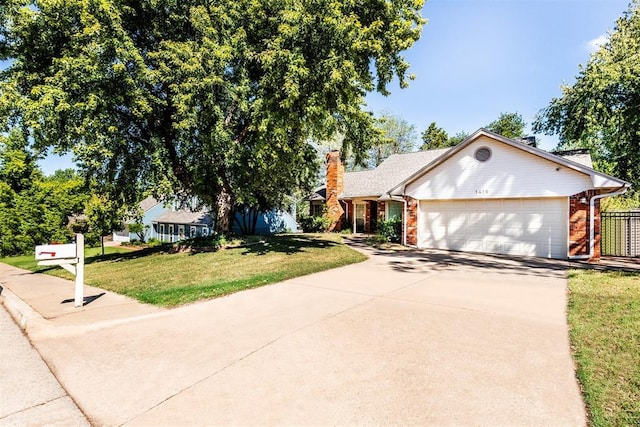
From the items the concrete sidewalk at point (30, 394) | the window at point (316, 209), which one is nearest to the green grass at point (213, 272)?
the concrete sidewalk at point (30, 394)

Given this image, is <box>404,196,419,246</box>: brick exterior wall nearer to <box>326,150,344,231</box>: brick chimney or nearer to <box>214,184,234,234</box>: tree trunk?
<box>326,150,344,231</box>: brick chimney

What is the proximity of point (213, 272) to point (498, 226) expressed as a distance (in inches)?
465

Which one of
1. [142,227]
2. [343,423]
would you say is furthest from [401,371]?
[142,227]

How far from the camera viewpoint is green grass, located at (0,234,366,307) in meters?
7.67

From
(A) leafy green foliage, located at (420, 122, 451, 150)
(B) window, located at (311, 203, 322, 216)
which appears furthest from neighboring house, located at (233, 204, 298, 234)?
(A) leafy green foliage, located at (420, 122, 451, 150)

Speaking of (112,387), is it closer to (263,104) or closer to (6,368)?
(6,368)

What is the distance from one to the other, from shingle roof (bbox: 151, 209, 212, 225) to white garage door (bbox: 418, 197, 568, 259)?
2024 centimetres

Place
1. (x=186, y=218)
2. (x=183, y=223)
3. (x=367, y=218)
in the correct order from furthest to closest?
(x=186, y=218), (x=183, y=223), (x=367, y=218)

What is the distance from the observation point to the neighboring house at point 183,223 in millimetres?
28031

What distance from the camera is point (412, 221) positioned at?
630 inches

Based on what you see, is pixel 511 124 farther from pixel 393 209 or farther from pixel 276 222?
pixel 276 222

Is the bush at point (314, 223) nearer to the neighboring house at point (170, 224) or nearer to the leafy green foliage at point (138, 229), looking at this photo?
the neighboring house at point (170, 224)

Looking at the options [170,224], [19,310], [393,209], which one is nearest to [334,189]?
[393,209]

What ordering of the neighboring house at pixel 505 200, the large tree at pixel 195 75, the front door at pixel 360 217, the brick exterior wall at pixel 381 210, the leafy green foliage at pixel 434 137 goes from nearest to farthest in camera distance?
the large tree at pixel 195 75, the neighboring house at pixel 505 200, the brick exterior wall at pixel 381 210, the front door at pixel 360 217, the leafy green foliage at pixel 434 137
